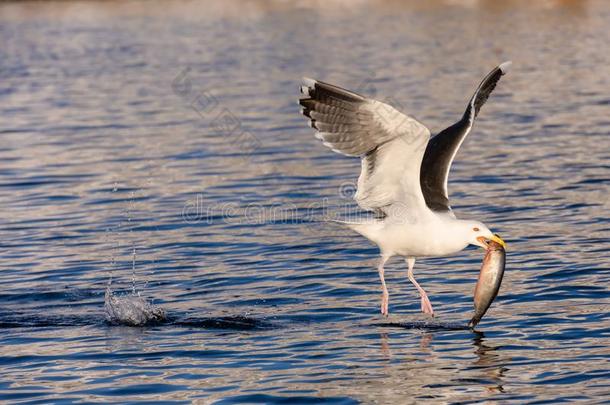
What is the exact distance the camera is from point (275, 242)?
15.2 m

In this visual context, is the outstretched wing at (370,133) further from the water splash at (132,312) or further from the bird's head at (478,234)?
the water splash at (132,312)

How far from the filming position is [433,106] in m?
27.3

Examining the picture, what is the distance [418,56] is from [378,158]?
92.1 feet

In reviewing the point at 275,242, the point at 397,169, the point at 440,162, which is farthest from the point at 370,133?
the point at 275,242

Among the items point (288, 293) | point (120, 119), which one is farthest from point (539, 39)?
point (288, 293)

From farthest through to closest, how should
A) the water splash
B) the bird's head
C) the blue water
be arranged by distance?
1. the water splash
2. the bird's head
3. the blue water

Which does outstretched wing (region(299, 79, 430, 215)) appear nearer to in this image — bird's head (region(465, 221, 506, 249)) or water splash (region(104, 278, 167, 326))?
bird's head (region(465, 221, 506, 249))

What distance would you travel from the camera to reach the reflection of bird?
1054cm

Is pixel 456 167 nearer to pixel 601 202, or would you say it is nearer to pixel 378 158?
pixel 601 202

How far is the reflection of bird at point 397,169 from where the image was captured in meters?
10.5

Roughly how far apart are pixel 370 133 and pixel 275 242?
4.78 m

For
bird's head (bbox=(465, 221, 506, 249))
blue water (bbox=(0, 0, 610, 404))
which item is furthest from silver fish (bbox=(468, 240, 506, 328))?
bird's head (bbox=(465, 221, 506, 249))

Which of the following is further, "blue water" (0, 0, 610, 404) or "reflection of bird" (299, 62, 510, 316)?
"reflection of bird" (299, 62, 510, 316)

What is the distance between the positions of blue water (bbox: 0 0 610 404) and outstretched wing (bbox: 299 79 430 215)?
140 centimetres
